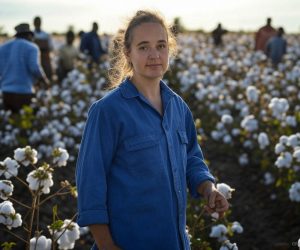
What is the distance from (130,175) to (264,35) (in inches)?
565

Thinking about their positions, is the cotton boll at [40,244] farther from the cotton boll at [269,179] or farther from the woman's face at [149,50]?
the cotton boll at [269,179]

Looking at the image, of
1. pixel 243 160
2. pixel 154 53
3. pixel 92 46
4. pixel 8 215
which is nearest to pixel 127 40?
pixel 154 53

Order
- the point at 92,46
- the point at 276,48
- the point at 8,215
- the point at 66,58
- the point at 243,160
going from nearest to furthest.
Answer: the point at 8,215, the point at 243,160, the point at 66,58, the point at 92,46, the point at 276,48

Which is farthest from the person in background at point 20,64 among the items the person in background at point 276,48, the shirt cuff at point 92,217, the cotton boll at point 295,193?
the person in background at point 276,48

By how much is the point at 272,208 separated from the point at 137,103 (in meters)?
3.90

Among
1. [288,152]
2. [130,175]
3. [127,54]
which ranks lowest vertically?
[288,152]

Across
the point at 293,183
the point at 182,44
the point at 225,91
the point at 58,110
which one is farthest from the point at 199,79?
the point at 182,44

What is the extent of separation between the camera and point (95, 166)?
7.55 feet

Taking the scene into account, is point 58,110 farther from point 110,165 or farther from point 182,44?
point 182,44

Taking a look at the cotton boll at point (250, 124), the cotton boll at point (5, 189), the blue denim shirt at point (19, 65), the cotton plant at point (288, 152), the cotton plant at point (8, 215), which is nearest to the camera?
the cotton plant at point (8, 215)

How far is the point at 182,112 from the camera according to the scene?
2730 millimetres

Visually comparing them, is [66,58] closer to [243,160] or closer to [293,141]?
[243,160]

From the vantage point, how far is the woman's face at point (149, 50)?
2459mm

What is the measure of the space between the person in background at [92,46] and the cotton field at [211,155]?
0.89 metres
